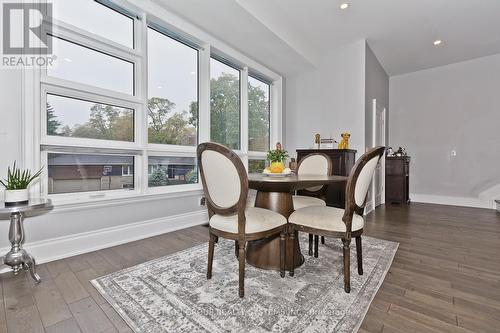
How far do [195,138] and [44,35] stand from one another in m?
1.88

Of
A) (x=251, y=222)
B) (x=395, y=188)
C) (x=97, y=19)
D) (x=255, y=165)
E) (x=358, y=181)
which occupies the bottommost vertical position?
(x=395, y=188)

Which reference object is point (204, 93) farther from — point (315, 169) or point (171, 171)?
point (315, 169)

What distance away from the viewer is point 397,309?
1425mm

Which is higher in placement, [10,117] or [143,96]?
[143,96]

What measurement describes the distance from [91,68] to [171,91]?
0.95m

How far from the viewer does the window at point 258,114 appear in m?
4.54

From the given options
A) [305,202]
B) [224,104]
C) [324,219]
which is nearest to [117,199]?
[305,202]

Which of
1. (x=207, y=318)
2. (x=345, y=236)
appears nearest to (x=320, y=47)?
(x=345, y=236)

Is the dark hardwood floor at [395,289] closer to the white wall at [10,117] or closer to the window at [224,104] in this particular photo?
the white wall at [10,117]

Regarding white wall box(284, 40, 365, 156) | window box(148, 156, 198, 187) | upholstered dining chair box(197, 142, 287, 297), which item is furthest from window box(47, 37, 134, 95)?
white wall box(284, 40, 365, 156)

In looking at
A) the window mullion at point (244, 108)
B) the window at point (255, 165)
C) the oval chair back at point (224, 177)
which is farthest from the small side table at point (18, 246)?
the window at point (255, 165)

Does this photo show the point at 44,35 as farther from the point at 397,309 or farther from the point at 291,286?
the point at 397,309

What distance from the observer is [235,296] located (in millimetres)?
1545

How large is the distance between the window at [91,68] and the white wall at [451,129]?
5766 mm
